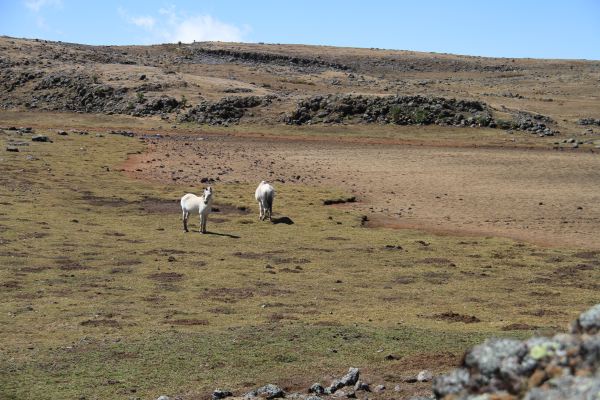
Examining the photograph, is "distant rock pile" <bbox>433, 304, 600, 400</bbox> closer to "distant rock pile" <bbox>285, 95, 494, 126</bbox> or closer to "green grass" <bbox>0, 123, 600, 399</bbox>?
"green grass" <bbox>0, 123, 600, 399</bbox>

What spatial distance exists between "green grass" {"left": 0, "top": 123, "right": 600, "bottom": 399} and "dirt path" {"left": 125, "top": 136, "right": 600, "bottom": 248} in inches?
144

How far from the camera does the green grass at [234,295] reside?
15469 mm

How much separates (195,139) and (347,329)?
50276 mm

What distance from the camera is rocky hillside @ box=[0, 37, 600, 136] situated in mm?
78375

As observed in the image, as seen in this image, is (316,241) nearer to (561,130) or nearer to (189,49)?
(561,130)

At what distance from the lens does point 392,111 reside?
77938 mm

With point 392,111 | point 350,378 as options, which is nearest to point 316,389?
point 350,378

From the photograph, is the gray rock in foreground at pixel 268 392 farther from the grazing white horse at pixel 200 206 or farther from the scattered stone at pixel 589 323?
the grazing white horse at pixel 200 206

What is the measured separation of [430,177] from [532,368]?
4269 cm

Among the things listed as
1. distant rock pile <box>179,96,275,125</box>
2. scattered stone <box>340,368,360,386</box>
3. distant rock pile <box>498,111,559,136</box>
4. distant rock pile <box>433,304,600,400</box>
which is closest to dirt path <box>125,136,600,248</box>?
distant rock pile <box>179,96,275,125</box>

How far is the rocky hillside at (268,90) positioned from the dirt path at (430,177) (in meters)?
12.6

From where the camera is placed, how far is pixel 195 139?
219 feet

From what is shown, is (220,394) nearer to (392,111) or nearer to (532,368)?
(532,368)

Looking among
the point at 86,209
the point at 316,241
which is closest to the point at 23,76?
the point at 86,209
